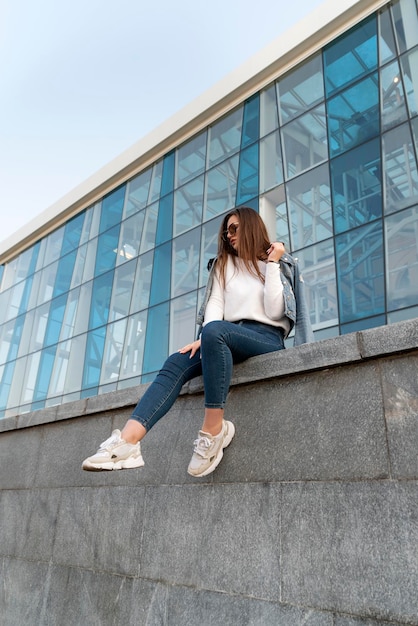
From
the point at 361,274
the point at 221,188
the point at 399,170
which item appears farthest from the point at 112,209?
the point at 399,170

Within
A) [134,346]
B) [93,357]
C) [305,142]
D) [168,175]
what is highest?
[168,175]

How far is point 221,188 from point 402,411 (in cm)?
1395

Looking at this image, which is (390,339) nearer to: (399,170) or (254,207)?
(399,170)

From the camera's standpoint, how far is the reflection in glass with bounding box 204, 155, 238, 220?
15.1 m

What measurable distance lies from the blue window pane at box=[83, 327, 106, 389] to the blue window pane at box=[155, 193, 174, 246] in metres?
4.09

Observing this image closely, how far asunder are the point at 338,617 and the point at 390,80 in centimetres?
1304

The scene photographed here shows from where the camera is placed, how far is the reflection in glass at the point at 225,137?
15.7 metres

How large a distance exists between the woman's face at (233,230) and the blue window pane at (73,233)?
18.2 meters

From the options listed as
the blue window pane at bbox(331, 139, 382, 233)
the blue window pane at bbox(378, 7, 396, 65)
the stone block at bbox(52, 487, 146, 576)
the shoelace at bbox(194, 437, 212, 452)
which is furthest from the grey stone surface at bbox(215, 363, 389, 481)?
the blue window pane at bbox(378, 7, 396, 65)

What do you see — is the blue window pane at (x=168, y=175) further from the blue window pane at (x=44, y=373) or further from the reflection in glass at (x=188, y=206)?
the blue window pane at (x=44, y=373)

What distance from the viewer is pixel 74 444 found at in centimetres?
433

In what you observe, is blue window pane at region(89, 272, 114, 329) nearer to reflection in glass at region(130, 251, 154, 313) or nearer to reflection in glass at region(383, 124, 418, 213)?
reflection in glass at region(130, 251, 154, 313)

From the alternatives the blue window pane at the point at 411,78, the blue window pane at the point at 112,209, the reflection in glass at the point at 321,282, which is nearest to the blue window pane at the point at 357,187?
the reflection in glass at the point at 321,282

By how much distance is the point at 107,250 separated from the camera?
18.9 meters
